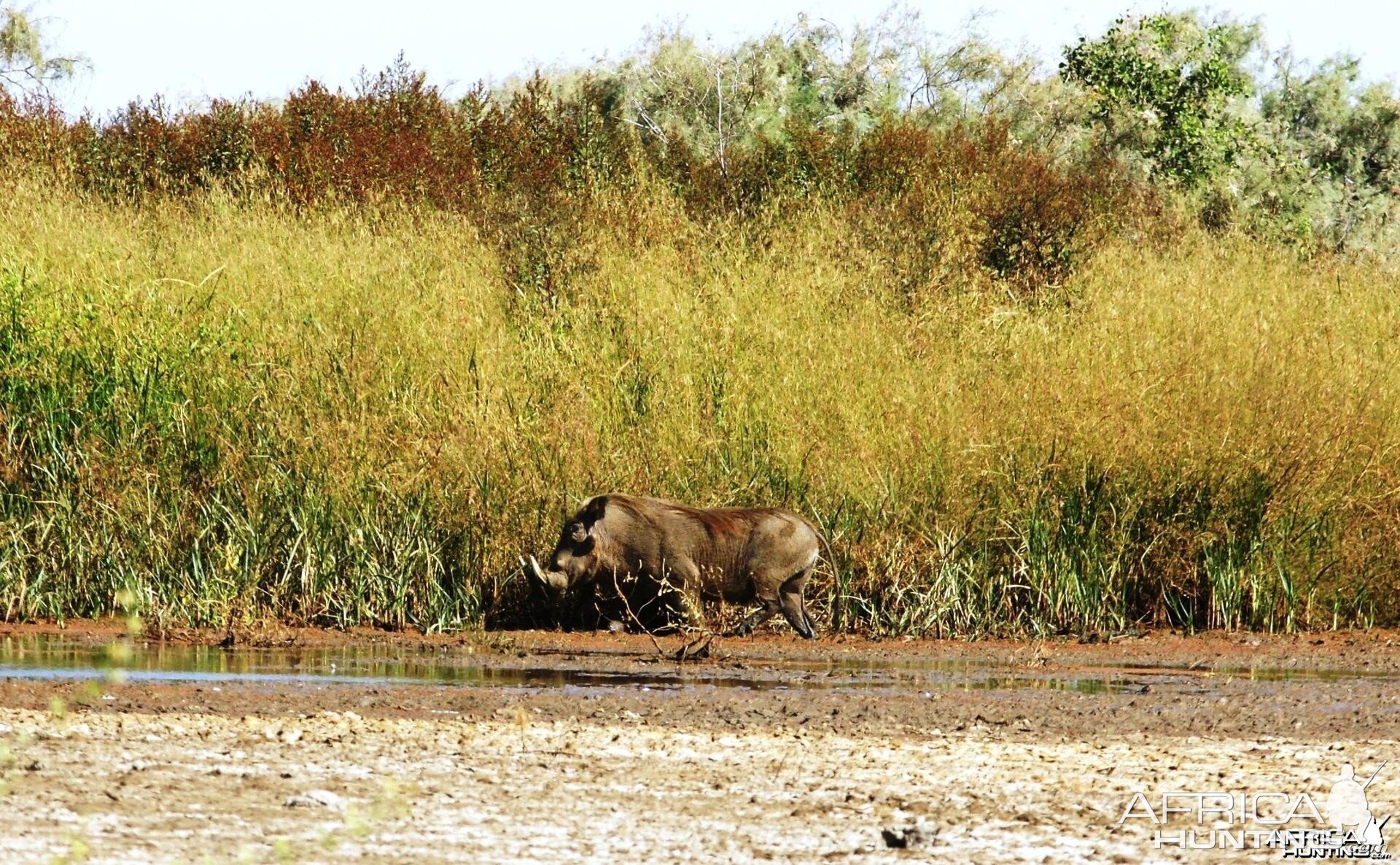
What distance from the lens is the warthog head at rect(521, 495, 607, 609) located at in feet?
38.3

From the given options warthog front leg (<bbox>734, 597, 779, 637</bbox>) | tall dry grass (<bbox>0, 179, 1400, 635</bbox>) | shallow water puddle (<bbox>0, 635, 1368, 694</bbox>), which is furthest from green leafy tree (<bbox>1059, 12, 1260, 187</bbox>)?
shallow water puddle (<bbox>0, 635, 1368, 694</bbox>)

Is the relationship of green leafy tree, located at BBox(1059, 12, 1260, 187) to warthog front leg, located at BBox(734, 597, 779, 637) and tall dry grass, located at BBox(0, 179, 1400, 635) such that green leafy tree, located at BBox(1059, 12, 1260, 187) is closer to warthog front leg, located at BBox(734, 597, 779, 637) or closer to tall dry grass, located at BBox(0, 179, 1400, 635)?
tall dry grass, located at BBox(0, 179, 1400, 635)

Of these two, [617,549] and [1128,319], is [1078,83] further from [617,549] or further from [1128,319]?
[617,549]

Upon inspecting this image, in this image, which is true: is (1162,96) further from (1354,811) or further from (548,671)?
(1354,811)

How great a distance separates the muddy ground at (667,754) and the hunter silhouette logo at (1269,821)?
3.3 inches

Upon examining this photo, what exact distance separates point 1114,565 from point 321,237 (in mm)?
7683

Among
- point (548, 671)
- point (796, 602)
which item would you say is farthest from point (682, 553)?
point (548, 671)

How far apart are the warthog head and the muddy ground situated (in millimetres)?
786

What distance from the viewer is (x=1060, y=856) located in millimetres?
5129

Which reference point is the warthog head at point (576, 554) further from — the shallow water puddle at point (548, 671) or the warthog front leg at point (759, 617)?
the warthog front leg at point (759, 617)

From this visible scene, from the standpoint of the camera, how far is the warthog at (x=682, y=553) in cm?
1149

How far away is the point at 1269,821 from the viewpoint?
5.69m

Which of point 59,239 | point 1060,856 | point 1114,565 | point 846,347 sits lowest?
Answer: point 1060,856

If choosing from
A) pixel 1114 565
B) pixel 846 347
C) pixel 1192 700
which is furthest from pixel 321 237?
pixel 1192 700
